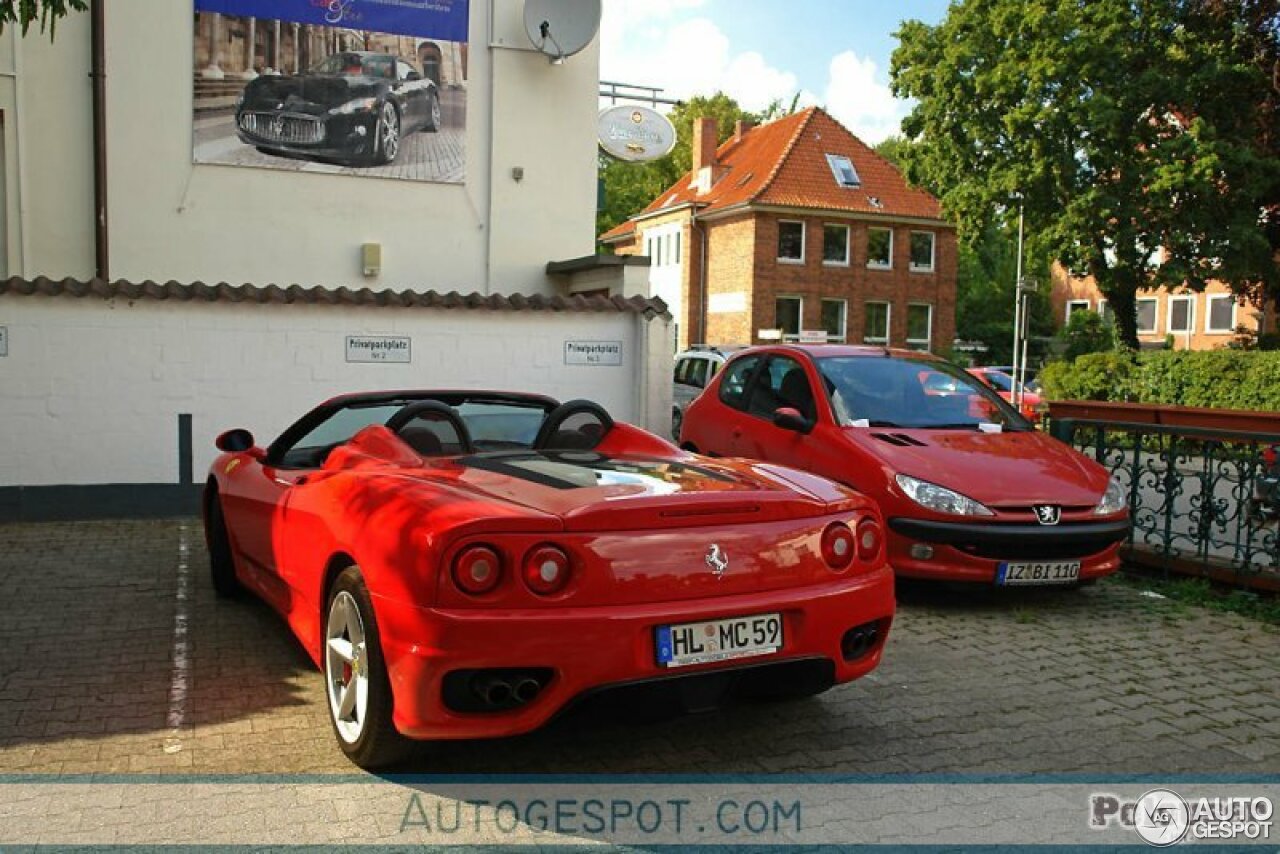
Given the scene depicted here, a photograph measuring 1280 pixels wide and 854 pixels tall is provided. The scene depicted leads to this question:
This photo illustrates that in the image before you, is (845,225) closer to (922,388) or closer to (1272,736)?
(922,388)

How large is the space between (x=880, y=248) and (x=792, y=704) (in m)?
40.9

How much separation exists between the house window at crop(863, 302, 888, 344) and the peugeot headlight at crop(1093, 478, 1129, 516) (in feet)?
122

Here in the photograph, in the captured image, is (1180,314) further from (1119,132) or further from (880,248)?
(1119,132)

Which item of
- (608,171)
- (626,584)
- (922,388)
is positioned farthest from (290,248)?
(608,171)

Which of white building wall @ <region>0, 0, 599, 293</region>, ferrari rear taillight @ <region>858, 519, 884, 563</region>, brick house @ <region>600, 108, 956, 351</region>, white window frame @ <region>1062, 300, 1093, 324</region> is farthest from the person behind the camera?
white window frame @ <region>1062, 300, 1093, 324</region>

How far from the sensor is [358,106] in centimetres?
1337

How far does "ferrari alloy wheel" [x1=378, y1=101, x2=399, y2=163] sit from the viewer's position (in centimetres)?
1347

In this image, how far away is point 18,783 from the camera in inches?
148

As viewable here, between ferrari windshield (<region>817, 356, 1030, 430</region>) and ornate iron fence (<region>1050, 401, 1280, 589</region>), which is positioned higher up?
ferrari windshield (<region>817, 356, 1030, 430</region>)

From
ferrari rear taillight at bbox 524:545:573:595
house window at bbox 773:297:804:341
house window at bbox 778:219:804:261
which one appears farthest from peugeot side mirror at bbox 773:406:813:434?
house window at bbox 778:219:804:261

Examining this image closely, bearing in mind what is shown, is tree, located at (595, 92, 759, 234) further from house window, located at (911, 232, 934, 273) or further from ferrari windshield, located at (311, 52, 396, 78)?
ferrari windshield, located at (311, 52, 396, 78)

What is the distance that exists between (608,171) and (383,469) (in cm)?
5464

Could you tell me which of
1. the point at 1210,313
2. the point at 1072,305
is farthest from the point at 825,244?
the point at 1210,313

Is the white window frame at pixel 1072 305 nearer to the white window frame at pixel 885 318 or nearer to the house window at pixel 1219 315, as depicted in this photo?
the house window at pixel 1219 315
